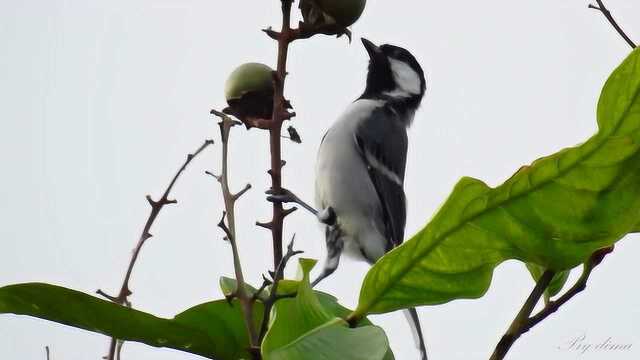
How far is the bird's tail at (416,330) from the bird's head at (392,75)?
142cm

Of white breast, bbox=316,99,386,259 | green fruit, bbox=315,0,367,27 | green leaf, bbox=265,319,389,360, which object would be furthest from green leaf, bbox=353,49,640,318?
white breast, bbox=316,99,386,259

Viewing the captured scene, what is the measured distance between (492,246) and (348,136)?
311 cm

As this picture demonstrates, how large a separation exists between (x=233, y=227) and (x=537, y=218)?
15.0 inches

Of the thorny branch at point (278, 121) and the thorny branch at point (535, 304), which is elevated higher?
the thorny branch at point (278, 121)

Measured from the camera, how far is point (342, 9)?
1.40 meters

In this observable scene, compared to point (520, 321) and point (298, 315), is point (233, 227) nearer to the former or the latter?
point (298, 315)

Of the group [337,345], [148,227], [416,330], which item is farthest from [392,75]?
[337,345]

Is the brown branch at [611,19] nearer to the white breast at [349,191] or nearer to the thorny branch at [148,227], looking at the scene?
the thorny branch at [148,227]

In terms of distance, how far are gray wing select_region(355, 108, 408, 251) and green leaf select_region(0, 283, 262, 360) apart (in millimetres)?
2917

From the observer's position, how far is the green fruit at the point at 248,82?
4.83 feet

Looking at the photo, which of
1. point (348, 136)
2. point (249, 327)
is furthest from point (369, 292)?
point (348, 136)

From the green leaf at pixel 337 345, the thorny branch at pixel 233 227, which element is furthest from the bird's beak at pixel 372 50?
the green leaf at pixel 337 345

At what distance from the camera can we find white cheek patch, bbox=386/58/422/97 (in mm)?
4871

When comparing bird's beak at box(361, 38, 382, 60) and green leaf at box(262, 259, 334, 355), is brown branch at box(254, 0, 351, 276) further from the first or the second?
bird's beak at box(361, 38, 382, 60)
